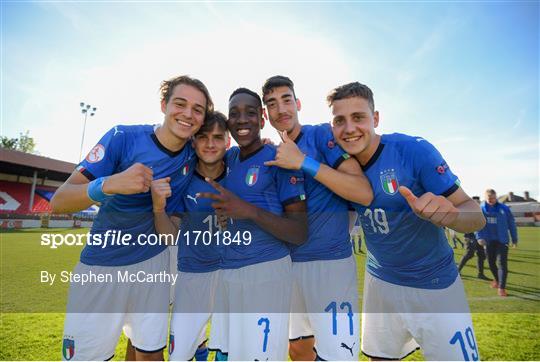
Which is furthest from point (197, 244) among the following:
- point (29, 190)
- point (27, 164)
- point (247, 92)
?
point (29, 190)

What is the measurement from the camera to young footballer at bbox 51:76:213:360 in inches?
97.3

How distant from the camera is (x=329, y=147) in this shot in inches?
109

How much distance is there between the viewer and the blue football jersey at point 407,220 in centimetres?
250

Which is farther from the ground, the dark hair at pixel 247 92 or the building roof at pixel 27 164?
A: the building roof at pixel 27 164

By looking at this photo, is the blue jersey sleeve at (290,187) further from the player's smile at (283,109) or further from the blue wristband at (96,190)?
the blue wristband at (96,190)

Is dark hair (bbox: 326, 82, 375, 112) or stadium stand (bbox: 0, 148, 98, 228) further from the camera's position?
stadium stand (bbox: 0, 148, 98, 228)

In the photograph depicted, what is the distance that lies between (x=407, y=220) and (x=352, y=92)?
123cm

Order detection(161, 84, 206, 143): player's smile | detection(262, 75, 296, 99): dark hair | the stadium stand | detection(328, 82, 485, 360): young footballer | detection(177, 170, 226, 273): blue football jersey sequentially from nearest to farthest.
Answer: detection(328, 82, 485, 360): young footballer < detection(161, 84, 206, 143): player's smile < detection(177, 170, 226, 273): blue football jersey < detection(262, 75, 296, 99): dark hair < the stadium stand

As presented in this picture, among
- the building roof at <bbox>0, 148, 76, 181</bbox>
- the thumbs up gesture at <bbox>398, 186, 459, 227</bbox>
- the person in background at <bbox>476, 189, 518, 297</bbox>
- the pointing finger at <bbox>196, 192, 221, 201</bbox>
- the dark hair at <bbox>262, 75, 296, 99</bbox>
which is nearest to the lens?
the thumbs up gesture at <bbox>398, 186, 459, 227</bbox>

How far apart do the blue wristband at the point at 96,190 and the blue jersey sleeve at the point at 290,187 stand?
142 centimetres

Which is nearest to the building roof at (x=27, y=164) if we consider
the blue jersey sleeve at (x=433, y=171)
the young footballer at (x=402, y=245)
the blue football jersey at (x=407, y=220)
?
the young footballer at (x=402, y=245)

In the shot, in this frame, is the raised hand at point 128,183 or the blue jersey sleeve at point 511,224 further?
the blue jersey sleeve at point 511,224

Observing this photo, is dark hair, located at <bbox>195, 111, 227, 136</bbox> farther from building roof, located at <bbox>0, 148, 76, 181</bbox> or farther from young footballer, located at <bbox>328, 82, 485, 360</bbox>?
building roof, located at <bbox>0, 148, 76, 181</bbox>

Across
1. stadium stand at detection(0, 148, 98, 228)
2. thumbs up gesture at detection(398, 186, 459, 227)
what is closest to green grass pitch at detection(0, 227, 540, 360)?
thumbs up gesture at detection(398, 186, 459, 227)
